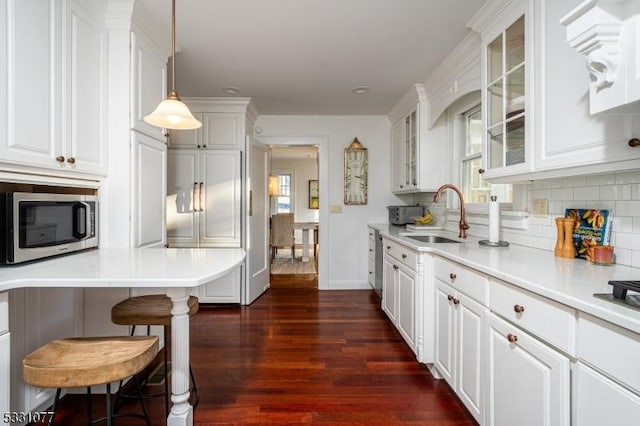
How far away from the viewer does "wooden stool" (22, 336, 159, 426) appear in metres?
1.08

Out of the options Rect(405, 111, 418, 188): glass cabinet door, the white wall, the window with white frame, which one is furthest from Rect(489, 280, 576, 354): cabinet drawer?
the window with white frame

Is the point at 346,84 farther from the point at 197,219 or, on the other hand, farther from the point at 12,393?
the point at 12,393

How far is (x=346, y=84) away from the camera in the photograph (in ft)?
11.0

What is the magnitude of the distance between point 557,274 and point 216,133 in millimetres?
3526

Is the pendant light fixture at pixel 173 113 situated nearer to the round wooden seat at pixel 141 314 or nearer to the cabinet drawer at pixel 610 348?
the round wooden seat at pixel 141 314

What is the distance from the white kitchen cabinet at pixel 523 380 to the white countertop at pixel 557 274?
0.70ft

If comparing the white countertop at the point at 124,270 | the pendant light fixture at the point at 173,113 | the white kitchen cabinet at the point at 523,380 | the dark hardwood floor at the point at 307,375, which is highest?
the pendant light fixture at the point at 173,113

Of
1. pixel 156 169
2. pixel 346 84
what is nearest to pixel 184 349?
pixel 156 169

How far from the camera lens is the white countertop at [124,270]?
1.25 m

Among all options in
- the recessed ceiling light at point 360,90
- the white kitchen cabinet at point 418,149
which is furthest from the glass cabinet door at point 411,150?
the recessed ceiling light at point 360,90

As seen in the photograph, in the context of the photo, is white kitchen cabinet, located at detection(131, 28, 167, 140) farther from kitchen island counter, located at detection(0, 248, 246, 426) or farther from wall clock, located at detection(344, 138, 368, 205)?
wall clock, located at detection(344, 138, 368, 205)

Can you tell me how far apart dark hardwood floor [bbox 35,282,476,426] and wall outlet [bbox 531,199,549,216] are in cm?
123

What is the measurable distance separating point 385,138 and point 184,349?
A: 3800mm

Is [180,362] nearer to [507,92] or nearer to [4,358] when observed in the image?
[4,358]
